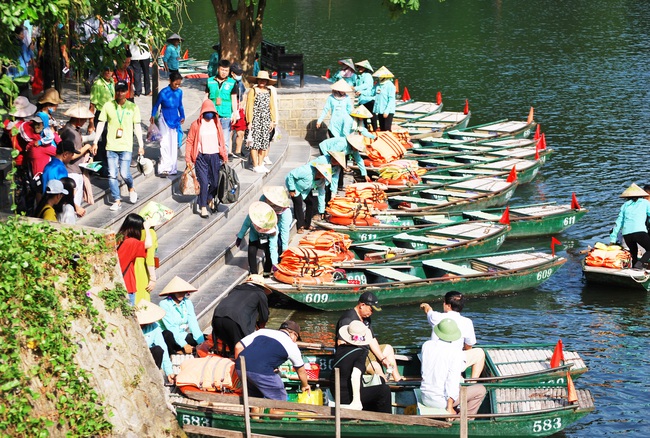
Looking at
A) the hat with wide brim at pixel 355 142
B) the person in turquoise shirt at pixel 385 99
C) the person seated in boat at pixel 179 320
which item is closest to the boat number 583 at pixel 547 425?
the person seated in boat at pixel 179 320

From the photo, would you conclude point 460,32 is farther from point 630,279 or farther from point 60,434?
point 60,434

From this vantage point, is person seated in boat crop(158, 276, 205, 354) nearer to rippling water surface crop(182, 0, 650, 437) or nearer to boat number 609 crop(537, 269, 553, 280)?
rippling water surface crop(182, 0, 650, 437)

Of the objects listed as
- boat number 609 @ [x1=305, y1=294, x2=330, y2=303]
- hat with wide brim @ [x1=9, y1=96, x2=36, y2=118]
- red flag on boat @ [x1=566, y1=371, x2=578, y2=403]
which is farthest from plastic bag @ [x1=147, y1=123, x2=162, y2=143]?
red flag on boat @ [x1=566, y1=371, x2=578, y2=403]

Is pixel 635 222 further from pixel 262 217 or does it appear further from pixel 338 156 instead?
pixel 262 217

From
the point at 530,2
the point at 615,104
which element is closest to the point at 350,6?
the point at 530,2

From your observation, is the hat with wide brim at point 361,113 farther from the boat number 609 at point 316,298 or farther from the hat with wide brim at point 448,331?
the hat with wide brim at point 448,331

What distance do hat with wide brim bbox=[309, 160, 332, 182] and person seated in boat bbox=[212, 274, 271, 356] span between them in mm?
6029

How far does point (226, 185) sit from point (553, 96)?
71.3 ft

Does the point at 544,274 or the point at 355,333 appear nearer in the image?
the point at 355,333

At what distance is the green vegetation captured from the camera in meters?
10.5

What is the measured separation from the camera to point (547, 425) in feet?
44.6

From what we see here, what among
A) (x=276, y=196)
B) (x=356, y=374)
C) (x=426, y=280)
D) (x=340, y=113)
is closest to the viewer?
(x=356, y=374)

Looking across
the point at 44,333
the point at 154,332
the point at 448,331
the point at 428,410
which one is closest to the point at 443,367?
the point at 448,331

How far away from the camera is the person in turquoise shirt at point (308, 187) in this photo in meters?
19.3
